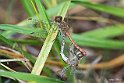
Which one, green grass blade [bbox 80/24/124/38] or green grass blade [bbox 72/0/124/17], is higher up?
green grass blade [bbox 72/0/124/17]

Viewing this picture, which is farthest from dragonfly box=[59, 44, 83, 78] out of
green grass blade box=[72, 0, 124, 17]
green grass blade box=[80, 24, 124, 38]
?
green grass blade box=[80, 24, 124, 38]

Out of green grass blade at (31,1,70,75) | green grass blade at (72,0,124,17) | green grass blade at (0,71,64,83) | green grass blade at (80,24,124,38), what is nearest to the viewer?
green grass blade at (0,71,64,83)

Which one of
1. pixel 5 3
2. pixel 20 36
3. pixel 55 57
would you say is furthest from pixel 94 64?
pixel 5 3

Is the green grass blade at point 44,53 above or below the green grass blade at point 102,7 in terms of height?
below

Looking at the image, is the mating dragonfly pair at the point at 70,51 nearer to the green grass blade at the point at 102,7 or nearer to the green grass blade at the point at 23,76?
the green grass blade at the point at 23,76

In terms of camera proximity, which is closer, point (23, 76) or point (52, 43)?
point (23, 76)

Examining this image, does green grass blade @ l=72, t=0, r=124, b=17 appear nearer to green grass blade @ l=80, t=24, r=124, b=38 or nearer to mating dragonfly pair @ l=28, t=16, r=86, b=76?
green grass blade @ l=80, t=24, r=124, b=38

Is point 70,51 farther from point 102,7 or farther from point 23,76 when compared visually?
point 102,7

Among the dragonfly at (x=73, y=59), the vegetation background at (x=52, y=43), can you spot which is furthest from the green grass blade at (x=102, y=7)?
the dragonfly at (x=73, y=59)

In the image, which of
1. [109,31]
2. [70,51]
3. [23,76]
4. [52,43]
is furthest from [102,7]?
[23,76]

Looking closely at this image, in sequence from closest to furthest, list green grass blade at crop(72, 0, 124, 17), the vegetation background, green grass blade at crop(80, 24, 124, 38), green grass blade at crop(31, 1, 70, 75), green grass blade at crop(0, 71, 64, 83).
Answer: green grass blade at crop(0, 71, 64, 83)
green grass blade at crop(31, 1, 70, 75)
the vegetation background
green grass blade at crop(72, 0, 124, 17)
green grass blade at crop(80, 24, 124, 38)

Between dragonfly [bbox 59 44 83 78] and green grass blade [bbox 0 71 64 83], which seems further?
dragonfly [bbox 59 44 83 78]
